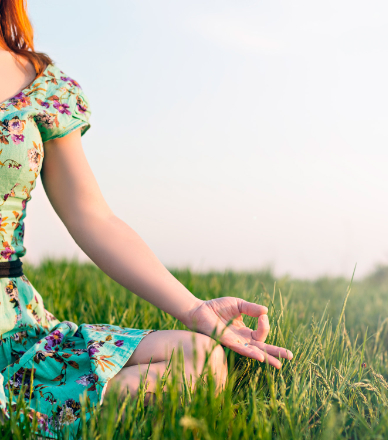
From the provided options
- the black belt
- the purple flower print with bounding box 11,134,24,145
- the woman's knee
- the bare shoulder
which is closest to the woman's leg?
the woman's knee

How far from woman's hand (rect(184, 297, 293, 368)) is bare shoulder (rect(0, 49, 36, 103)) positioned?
3.32 ft

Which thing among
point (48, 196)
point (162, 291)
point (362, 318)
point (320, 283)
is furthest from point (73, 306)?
point (320, 283)

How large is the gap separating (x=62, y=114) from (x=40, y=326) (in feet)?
2.42

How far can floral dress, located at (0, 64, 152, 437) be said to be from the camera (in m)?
1.05

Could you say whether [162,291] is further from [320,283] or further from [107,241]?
[320,283]

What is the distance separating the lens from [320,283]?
16.5ft

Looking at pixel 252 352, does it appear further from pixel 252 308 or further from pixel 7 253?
pixel 7 253

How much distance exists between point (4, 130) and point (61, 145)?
23cm

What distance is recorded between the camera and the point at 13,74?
1527 mm

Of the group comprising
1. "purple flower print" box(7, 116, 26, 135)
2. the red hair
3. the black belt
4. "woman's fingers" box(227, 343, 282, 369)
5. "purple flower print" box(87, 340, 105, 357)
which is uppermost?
the red hair

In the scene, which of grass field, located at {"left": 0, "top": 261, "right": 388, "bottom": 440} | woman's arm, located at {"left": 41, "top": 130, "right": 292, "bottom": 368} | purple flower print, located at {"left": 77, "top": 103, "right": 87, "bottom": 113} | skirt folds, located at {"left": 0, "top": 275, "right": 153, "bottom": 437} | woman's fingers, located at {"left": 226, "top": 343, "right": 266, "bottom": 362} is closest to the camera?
grass field, located at {"left": 0, "top": 261, "right": 388, "bottom": 440}

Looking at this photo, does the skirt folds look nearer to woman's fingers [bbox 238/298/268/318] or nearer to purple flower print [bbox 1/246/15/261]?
purple flower print [bbox 1/246/15/261]

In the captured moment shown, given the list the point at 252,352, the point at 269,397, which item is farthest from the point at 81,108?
the point at 269,397

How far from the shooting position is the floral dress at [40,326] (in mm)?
1051
